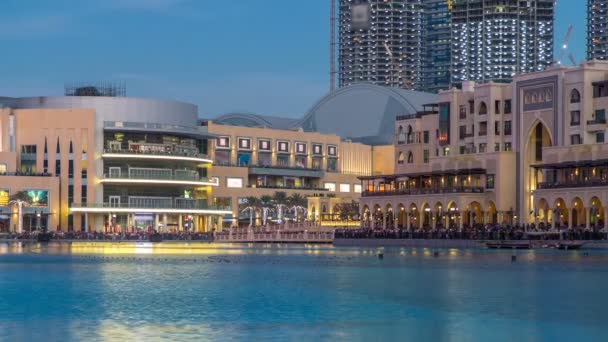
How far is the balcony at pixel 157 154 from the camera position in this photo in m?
183

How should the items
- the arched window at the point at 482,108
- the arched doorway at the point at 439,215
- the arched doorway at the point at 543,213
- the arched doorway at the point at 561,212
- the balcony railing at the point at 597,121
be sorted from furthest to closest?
the arched window at the point at 482,108 < the arched doorway at the point at 439,215 < the arched doorway at the point at 543,213 < the balcony railing at the point at 597,121 < the arched doorway at the point at 561,212

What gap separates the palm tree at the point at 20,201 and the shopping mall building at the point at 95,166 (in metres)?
0.47

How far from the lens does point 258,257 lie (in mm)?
111875

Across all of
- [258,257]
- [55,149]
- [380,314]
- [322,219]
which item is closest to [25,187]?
[55,149]

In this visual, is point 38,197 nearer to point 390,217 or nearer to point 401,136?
point 390,217

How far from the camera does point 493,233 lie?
138250 millimetres

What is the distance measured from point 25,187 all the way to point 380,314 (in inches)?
5052

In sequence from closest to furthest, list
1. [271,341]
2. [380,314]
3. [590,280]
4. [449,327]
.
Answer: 1. [271,341]
2. [449,327]
3. [380,314]
4. [590,280]

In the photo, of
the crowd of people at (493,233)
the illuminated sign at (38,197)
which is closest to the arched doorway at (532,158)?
the crowd of people at (493,233)

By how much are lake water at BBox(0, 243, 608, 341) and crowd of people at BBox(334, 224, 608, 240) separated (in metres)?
33.3

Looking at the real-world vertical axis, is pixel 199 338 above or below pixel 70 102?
below

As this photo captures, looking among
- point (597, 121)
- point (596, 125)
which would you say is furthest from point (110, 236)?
point (597, 121)

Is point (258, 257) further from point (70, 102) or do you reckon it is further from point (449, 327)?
point (70, 102)

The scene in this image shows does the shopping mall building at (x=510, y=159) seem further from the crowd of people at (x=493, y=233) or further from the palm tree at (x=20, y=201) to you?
the palm tree at (x=20, y=201)
